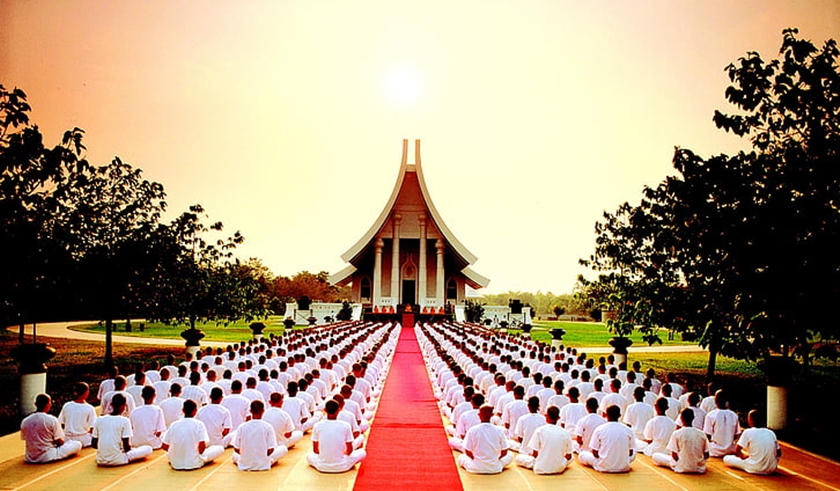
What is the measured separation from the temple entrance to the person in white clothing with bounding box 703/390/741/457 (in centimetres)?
3758

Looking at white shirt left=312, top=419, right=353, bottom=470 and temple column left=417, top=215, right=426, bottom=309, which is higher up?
temple column left=417, top=215, right=426, bottom=309

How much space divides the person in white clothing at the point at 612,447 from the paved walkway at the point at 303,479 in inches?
5.0

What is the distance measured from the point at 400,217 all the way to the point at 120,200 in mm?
26950

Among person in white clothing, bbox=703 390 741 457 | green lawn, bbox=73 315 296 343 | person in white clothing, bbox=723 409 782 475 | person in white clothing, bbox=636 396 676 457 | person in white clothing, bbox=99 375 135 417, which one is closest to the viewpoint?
person in white clothing, bbox=723 409 782 475

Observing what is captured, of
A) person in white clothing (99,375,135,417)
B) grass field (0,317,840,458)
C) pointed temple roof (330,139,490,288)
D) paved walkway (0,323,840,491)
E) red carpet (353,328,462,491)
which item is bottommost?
grass field (0,317,840,458)

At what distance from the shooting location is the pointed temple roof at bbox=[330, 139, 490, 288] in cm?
4256

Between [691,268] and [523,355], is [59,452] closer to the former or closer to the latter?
[523,355]

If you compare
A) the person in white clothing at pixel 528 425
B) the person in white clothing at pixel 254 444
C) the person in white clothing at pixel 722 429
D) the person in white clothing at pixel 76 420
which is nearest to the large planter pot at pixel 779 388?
the person in white clothing at pixel 722 429

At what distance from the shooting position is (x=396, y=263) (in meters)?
43.4

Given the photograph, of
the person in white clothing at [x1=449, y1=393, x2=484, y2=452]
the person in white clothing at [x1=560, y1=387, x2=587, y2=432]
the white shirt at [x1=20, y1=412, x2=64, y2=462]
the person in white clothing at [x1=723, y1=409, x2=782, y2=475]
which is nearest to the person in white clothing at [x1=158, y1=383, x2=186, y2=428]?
the white shirt at [x1=20, y1=412, x2=64, y2=462]

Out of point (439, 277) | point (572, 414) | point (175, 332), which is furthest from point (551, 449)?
point (439, 277)

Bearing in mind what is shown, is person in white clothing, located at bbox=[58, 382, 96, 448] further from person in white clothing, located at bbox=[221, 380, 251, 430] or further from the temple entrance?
the temple entrance

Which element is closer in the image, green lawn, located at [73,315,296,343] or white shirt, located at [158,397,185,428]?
white shirt, located at [158,397,185,428]

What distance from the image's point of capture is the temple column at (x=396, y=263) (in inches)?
1694
